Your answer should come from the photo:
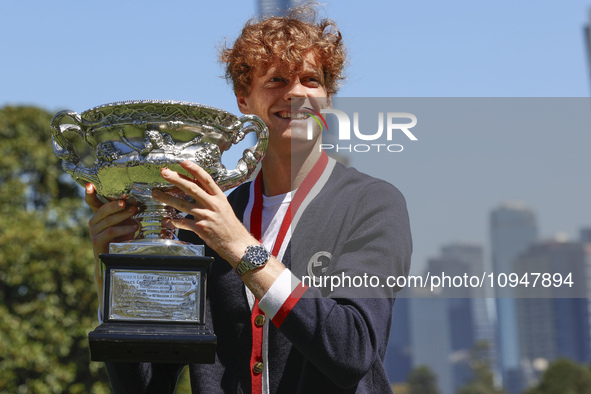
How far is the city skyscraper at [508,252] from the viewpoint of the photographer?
3369 millimetres

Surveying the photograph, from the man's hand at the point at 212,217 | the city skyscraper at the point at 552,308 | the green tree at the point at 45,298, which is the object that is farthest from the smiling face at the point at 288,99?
the green tree at the point at 45,298

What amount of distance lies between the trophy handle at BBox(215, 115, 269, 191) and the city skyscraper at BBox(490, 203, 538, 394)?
2.98ft

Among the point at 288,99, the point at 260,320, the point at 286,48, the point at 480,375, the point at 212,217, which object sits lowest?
the point at 480,375

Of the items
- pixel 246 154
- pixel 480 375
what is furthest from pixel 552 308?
pixel 246 154

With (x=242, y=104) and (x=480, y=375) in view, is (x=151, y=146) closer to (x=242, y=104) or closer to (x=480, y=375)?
(x=242, y=104)

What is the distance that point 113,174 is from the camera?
209cm

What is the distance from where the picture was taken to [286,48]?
2273 millimetres

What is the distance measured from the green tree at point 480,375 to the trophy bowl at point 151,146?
7236 mm

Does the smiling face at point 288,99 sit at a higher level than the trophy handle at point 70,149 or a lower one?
higher

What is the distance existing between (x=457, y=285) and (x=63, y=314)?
9324 millimetres

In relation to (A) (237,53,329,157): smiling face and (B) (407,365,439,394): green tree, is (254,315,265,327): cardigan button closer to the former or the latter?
(A) (237,53,329,157): smiling face

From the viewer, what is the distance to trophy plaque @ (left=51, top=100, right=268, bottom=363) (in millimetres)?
1970

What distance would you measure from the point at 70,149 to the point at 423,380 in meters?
5.98

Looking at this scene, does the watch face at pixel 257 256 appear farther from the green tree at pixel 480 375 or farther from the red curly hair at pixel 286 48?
the green tree at pixel 480 375
